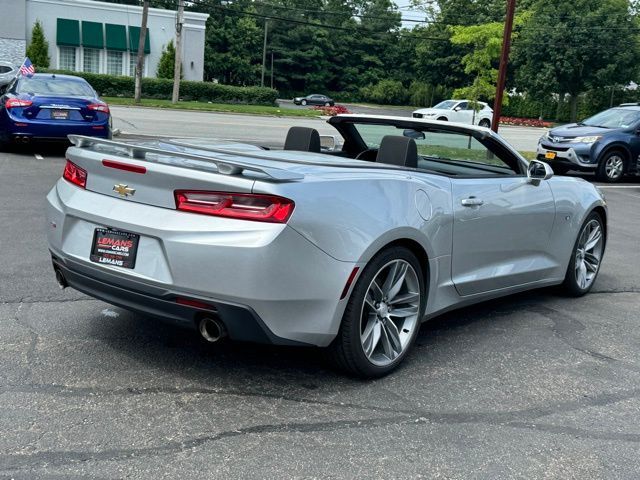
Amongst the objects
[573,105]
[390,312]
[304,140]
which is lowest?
[390,312]

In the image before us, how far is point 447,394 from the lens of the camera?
3.92 m

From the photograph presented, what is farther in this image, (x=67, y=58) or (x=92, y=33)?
(x=67, y=58)

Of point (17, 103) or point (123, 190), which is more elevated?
point (17, 103)

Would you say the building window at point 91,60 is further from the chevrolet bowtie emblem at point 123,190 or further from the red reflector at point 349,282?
the red reflector at point 349,282

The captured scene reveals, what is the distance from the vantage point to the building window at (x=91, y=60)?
162 ft

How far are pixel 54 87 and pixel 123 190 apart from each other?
10.2m

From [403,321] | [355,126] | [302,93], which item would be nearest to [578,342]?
[403,321]

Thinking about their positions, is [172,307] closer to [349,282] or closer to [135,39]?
[349,282]

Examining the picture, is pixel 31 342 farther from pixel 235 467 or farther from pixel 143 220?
pixel 235 467

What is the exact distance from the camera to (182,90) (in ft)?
151

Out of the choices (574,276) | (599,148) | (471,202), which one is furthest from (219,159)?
(599,148)

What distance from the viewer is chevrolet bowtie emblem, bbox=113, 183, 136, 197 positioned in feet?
12.2

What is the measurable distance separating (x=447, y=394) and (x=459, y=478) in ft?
2.93

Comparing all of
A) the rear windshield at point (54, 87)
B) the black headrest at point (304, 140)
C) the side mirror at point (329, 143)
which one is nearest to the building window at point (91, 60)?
the rear windshield at point (54, 87)
